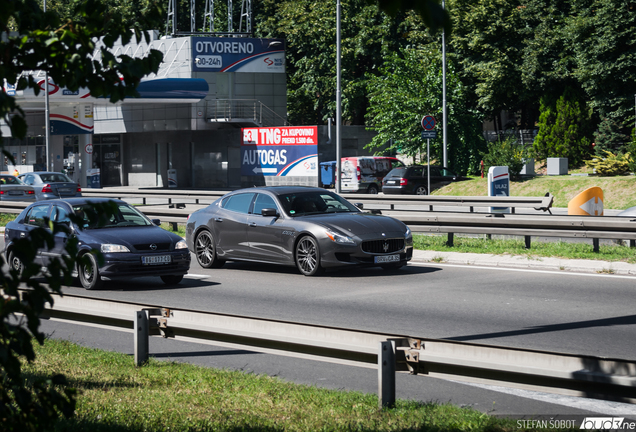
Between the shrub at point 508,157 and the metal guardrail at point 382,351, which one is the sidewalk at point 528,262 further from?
the shrub at point 508,157

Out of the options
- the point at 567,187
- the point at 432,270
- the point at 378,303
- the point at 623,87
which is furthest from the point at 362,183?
the point at 378,303

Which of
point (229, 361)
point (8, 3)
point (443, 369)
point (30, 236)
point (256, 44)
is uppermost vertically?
point (256, 44)

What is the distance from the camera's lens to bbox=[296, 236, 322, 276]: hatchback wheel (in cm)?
1312

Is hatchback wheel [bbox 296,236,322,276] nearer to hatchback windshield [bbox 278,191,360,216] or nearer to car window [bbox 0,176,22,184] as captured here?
hatchback windshield [bbox 278,191,360,216]

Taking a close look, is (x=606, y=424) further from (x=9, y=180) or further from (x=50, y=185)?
(x=9, y=180)

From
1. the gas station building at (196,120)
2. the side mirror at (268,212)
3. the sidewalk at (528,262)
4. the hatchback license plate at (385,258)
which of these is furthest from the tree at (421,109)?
the hatchback license plate at (385,258)

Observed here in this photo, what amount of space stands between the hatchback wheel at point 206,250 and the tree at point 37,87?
1113 centimetres

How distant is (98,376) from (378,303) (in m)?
4.76

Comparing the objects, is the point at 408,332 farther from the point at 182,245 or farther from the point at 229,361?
the point at 182,245

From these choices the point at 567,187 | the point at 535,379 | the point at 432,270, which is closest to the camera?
the point at 535,379

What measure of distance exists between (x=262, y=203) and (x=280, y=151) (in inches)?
1237

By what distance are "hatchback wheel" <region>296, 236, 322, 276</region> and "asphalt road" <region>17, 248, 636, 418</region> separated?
221 millimetres

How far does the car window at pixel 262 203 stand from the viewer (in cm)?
1412

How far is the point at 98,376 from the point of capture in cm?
652
